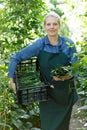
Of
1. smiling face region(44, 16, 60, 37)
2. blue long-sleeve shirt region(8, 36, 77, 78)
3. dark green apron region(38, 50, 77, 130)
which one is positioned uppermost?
smiling face region(44, 16, 60, 37)

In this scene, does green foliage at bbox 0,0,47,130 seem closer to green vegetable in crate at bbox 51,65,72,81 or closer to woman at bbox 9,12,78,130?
woman at bbox 9,12,78,130

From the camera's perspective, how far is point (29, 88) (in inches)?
99.7

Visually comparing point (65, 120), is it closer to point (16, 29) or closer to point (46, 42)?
point (46, 42)

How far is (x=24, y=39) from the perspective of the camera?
3604mm

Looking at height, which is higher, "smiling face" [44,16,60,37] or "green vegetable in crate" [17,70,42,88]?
"smiling face" [44,16,60,37]

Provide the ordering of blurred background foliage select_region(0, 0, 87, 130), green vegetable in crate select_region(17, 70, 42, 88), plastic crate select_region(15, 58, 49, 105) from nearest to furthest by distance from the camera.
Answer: plastic crate select_region(15, 58, 49, 105)
green vegetable in crate select_region(17, 70, 42, 88)
blurred background foliage select_region(0, 0, 87, 130)

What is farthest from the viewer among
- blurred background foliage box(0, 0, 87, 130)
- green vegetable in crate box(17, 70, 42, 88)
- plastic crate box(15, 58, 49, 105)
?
blurred background foliage box(0, 0, 87, 130)

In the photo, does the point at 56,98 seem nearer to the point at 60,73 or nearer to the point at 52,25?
the point at 60,73

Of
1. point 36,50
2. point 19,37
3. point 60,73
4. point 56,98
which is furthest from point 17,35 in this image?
point 60,73

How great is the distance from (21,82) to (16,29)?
3.06ft

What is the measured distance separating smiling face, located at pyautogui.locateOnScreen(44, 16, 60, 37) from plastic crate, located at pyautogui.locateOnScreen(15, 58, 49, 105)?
331 millimetres

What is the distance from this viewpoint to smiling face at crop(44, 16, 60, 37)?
107 inches

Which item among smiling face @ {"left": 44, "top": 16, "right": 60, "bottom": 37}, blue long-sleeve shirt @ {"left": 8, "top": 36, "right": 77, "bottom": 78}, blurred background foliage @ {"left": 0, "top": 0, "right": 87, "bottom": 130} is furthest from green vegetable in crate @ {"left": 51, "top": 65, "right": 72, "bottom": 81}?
blurred background foliage @ {"left": 0, "top": 0, "right": 87, "bottom": 130}

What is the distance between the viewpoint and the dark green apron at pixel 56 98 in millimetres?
2764
